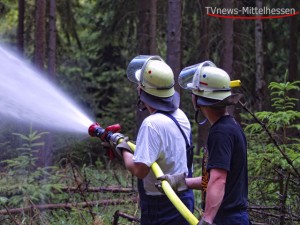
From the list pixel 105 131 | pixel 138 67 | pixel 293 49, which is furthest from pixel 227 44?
pixel 105 131

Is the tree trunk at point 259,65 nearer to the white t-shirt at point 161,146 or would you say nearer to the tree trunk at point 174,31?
the tree trunk at point 174,31

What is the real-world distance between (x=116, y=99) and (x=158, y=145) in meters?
15.4

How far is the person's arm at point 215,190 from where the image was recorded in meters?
3.55

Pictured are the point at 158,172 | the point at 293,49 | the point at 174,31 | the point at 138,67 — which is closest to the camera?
the point at 158,172

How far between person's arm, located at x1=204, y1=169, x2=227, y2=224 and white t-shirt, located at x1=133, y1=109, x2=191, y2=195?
2.00 ft

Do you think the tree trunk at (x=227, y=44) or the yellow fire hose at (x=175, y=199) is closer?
the yellow fire hose at (x=175, y=199)

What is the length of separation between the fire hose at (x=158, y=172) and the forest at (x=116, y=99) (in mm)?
168

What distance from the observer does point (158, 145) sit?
409cm

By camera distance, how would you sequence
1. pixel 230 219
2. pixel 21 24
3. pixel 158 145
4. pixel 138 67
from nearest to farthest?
pixel 230 219, pixel 158 145, pixel 138 67, pixel 21 24

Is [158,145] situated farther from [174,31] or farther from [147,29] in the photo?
[147,29]

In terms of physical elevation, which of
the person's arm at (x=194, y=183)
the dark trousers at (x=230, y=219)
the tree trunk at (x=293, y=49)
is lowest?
the tree trunk at (x=293, y=49)

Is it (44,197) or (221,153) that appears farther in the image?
(44,197)

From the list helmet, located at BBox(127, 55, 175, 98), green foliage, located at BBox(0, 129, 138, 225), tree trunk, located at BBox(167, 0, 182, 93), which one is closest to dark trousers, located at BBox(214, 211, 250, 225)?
helmet, located at BBox(127, 55, 175, 98)

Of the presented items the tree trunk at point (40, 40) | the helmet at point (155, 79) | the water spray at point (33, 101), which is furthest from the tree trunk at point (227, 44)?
the helmet at point (155, 79)
